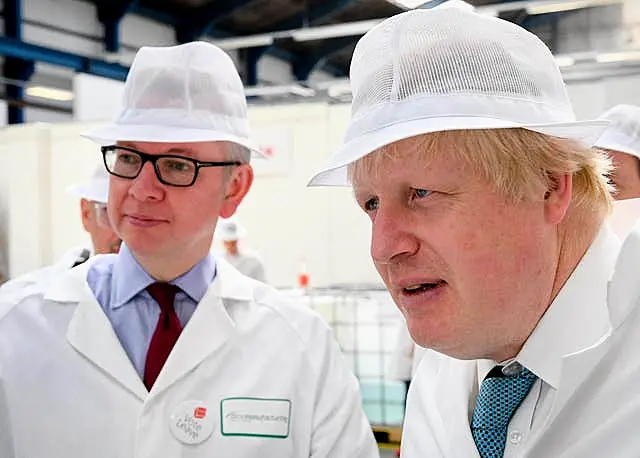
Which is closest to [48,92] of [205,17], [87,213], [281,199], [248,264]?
[205,17]

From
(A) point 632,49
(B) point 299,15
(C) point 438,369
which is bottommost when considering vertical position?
(C) point 438,369

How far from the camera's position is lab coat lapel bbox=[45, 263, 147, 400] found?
1.36 meters

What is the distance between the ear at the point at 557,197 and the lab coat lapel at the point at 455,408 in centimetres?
32

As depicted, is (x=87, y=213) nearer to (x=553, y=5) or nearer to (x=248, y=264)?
(x=248, y=264)

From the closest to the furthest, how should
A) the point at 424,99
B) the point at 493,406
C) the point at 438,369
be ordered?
the point at 424,99
the point at 493,406
the point at 438,369

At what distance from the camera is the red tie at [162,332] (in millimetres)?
1398

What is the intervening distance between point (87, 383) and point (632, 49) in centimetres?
502

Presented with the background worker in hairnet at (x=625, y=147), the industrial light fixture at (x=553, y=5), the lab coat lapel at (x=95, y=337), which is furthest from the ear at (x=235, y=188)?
the industrial light fixture at (x=553, y=5)

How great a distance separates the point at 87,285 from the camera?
1481 mm

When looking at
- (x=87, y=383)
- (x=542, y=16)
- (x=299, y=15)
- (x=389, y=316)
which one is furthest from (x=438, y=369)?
(x=299, y=15)

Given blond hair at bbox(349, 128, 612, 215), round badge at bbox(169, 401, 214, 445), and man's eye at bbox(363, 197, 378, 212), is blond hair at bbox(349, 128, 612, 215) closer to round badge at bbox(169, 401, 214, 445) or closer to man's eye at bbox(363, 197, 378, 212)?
man's eye at bbox(363, 197, 378, 212)

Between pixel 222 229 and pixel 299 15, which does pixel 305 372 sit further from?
pixel 299 15

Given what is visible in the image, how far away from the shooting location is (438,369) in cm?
125

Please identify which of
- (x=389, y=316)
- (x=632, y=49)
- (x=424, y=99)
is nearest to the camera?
(x=424, y=99)
